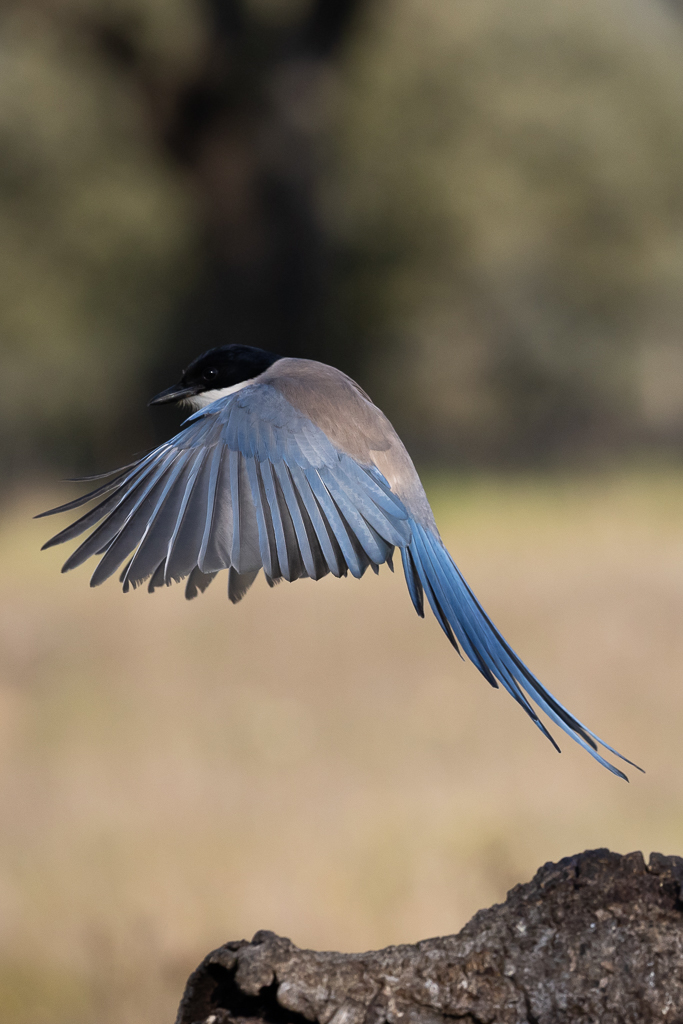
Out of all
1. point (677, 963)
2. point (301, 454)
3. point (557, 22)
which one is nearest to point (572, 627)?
point (301, 454)

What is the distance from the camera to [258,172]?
5141 mm

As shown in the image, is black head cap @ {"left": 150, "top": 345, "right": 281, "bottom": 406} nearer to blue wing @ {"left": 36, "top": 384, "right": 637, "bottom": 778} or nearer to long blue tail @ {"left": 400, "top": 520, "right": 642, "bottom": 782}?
blue wing @ {"left": 36, "top": 384, "right": 637, "bottom": 778}

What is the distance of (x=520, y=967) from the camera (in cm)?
102

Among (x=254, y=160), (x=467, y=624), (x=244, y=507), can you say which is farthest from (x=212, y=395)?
(x=254, y=160)

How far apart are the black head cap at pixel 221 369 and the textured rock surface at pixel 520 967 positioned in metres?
1.00

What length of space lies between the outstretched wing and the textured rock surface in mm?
441

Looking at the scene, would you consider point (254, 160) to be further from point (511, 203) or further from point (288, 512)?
point (288, 512)

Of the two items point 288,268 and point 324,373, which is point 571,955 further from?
point 288,268

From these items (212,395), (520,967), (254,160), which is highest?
(254,160)

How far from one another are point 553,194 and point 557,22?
2.91 ft

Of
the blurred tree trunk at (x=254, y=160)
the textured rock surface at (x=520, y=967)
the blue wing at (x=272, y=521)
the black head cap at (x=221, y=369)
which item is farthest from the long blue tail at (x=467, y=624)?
the blurred tree trunk at (x=254, y=160)

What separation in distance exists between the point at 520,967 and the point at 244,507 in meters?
0.65

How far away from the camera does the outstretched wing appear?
129 cm

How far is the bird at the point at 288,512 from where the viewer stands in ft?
4.25
